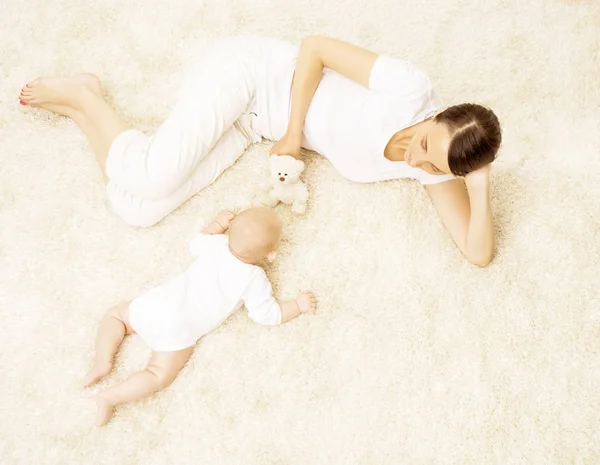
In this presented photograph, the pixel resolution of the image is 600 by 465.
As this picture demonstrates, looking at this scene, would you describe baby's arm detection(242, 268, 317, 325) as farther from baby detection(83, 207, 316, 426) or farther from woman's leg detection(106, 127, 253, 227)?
woman's leg detection(106, 127, 253, 227)

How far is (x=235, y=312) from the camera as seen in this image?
1.37 meters

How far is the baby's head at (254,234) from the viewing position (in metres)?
1.25

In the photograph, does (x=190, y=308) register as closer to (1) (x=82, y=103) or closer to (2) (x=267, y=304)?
(2) (x=267, y=304)

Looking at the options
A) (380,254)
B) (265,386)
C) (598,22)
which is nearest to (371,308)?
(380,254)

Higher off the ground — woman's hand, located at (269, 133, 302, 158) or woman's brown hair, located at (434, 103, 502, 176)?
woman's brown hair, located at (434, 103, 502, 176)

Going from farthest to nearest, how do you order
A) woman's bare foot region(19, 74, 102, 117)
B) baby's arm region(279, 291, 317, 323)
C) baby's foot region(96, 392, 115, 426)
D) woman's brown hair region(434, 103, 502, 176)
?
1. woman's bare foot region(19, 74, 102, 117)
2. baby's arm region(279, 291, 317, 323)
3. baby's foot region(96, 392, 115, 426)
4. woman's brown hair region(434, 103, 502, 176)

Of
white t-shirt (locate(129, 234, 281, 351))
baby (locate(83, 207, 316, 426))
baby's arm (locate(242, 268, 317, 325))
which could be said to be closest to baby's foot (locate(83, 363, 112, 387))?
baby (locate(83, 207, 316, 426))

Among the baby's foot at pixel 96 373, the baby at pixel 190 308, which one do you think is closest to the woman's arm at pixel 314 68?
the baby at pixel 190 308

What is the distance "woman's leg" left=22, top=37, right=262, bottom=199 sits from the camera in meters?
1.33

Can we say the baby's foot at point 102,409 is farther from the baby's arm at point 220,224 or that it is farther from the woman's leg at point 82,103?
the woman's leg at point 82,103

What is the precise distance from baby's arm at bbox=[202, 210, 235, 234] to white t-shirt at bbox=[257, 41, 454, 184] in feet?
0.87

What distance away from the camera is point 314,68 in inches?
53.3

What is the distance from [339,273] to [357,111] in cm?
42

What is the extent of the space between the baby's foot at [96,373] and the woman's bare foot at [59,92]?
0.71 metres
